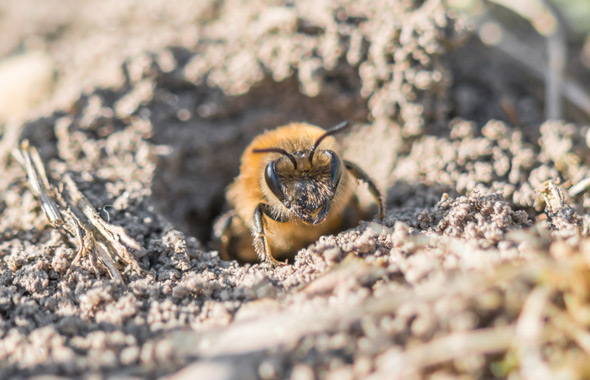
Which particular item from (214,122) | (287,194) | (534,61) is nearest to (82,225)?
(287,194)

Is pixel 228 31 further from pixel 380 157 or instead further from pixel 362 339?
pixel 362 339

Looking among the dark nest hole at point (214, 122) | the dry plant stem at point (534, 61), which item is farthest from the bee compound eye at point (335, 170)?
the dry plant stem at point (534, 61)

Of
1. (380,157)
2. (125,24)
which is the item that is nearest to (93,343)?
(380,157)

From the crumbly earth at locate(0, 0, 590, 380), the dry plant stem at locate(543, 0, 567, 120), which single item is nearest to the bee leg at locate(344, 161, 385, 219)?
the crumbly earth at locate(0, 0, 590, 380)

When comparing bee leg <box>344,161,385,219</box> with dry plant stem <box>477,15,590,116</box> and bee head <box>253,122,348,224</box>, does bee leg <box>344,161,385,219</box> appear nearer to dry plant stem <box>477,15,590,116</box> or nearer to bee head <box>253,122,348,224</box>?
bee head <box>253,122,348,224</box>

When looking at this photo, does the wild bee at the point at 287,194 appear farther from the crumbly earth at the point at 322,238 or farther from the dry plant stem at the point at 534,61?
the dry plant stem at the point at 534,61

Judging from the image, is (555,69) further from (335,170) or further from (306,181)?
(306,181)
